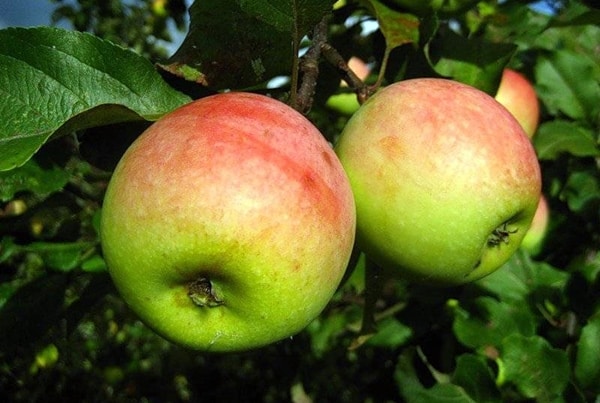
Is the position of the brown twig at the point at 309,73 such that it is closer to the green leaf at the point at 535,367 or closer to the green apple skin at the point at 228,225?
the green apple skin at the point at 228,225

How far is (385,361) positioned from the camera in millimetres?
1819

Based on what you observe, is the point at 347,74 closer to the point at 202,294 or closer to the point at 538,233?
the point at 202,294

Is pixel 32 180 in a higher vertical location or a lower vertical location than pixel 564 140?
higher

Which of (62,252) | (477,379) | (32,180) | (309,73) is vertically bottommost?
(477,379)

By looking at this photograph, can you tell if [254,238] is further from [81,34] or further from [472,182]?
[81,34]

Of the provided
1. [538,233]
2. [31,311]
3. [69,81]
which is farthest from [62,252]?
[538,233]

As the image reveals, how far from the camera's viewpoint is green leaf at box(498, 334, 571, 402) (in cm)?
110

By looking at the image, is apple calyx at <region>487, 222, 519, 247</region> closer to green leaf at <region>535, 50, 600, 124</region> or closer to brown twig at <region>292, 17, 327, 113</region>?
brown twig at <region>292, 17, 327, 113</region>

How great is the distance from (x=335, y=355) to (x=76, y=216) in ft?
3.78

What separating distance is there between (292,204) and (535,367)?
0.61 metres

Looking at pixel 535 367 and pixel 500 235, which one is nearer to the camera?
pixel 500 235

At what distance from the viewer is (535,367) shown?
3.64ft

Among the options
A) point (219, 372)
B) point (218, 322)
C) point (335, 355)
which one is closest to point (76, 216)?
point (218, 322)

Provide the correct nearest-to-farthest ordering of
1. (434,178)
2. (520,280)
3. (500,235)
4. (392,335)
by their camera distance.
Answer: (434,178) < (500,235) < (520,280) < (392,335)
